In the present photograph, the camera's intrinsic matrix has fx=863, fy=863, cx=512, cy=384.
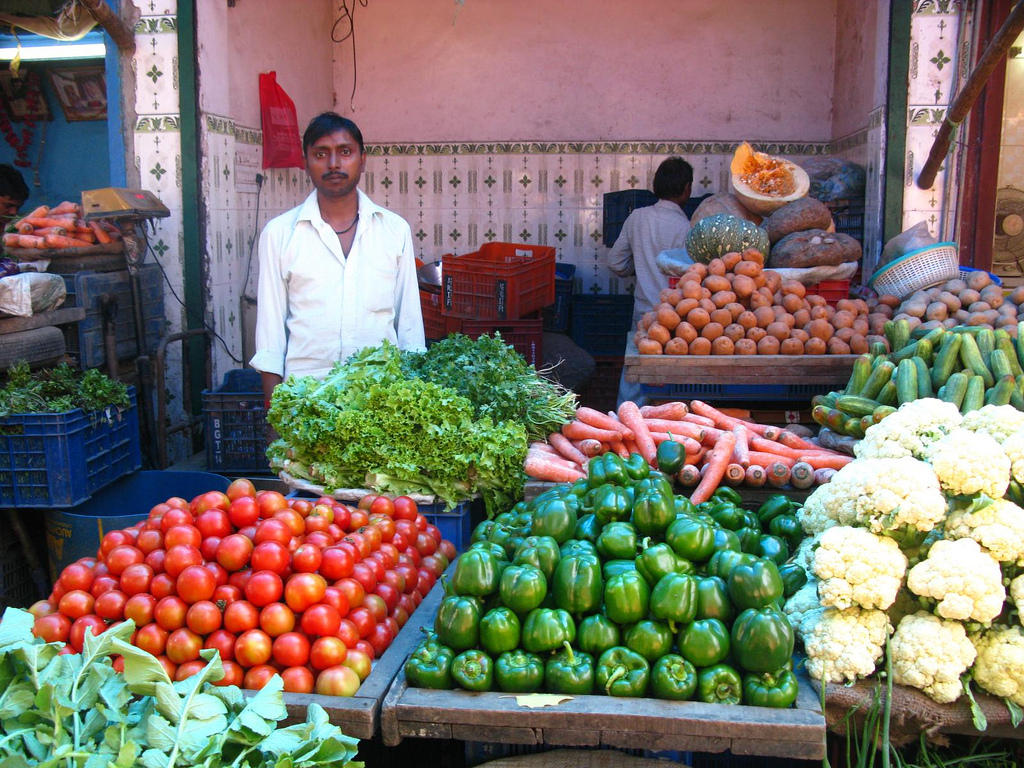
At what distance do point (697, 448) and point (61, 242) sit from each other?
4178 millimetres

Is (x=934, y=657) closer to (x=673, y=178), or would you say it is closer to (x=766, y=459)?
(x=766, y=459)

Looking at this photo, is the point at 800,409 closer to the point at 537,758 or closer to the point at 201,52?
Answer: the point at 537,758

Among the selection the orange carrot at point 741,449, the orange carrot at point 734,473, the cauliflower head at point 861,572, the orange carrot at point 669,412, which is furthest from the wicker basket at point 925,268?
the cauliflower head at point 861,572

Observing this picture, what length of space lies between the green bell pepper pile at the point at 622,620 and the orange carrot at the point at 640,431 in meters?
1.25

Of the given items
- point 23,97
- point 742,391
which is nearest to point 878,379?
point 742,391

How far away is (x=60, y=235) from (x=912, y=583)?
17.2 feet

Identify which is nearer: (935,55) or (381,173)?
(935,55)

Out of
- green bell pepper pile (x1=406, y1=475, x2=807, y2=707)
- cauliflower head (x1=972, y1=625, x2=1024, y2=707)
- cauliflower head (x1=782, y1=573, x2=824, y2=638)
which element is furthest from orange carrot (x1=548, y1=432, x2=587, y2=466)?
cauliflower head (x1=972, y1=625, x2=1024, y2=707)

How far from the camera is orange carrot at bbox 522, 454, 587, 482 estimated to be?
3.64 meters

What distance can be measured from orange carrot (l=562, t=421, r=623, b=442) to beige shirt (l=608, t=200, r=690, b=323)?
303 centimetres

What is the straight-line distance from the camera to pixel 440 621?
7.82ft

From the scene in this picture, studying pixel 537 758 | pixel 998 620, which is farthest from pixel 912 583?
pixel 537 758

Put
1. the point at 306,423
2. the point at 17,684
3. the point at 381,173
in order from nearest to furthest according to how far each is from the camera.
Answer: the point at 17,684
the point at 306,423
the point at 381,173

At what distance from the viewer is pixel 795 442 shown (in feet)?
12.9
